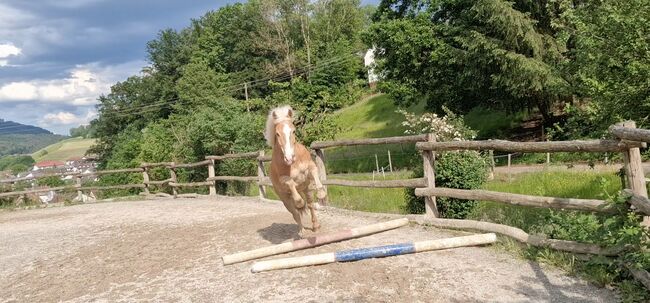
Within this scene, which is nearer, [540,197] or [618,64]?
[540,197]

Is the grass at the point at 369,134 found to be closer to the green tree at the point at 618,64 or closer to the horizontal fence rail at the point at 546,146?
the green tree at the point at 618,64

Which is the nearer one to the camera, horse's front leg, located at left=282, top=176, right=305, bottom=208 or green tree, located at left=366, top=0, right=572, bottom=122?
horse's front leg, located at left=282, top=176, right=305, bottom=208

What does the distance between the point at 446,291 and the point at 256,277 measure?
1.87 meters

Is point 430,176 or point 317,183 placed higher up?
point 317,183

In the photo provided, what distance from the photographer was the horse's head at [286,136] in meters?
4.77

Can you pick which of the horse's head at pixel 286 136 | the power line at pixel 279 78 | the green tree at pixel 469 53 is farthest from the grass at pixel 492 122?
the power line at pixel 279 78

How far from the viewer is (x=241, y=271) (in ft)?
16.1

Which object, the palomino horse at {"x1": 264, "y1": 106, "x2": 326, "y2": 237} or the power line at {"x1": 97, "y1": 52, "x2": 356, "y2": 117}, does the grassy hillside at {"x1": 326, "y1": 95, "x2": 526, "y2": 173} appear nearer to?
the power line at {"x1": 97, "y1": 52, "x2": 356, "y2": 117}

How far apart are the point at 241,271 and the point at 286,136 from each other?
150 cm

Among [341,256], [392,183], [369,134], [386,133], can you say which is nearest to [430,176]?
[392,183]

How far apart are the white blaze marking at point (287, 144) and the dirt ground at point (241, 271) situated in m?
1.16

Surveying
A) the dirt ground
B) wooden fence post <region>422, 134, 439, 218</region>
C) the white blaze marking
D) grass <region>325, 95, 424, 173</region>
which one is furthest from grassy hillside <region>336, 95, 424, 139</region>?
the white blaze marking

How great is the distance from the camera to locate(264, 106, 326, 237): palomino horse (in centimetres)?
494

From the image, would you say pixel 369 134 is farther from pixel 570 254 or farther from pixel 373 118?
pixel 570 254
